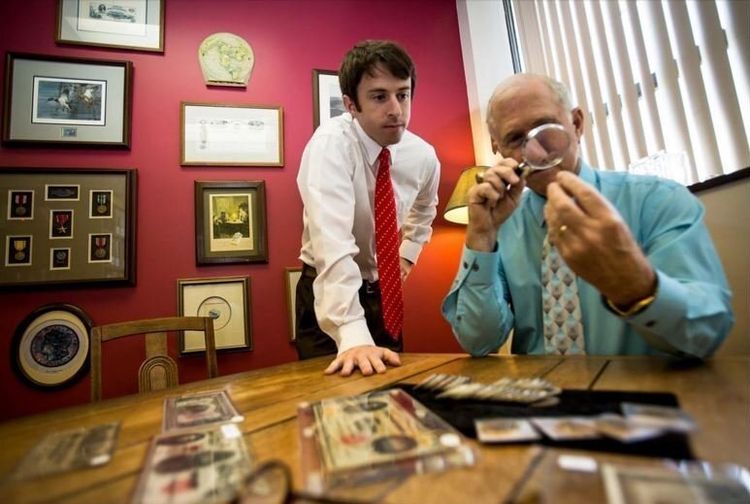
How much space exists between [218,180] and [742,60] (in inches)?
91.1

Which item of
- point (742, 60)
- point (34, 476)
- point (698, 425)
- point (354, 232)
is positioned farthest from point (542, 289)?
point (742, 60)

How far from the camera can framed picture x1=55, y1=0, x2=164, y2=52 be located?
2.04m

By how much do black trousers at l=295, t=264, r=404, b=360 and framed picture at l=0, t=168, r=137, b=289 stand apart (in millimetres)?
1023

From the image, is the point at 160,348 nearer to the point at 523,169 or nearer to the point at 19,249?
the point at 19,249

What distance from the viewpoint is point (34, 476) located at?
396 mm

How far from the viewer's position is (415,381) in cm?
70

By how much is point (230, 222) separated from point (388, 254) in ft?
3.49

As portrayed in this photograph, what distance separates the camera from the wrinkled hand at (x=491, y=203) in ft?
2.91

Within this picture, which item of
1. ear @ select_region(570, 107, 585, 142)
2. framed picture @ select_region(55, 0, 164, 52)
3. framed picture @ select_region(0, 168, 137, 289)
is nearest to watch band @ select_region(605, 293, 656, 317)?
ear @ select_region(570, 107, 585, 142)

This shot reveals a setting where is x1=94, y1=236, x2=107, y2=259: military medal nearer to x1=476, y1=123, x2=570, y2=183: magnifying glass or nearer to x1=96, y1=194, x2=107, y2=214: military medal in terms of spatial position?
x1=96, y1=194, x2=107, y2=214: military medal

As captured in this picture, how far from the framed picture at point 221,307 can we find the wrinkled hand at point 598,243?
1.71m

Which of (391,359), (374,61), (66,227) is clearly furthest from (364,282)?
(66,227)

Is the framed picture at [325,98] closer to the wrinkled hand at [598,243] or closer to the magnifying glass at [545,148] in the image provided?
the magnifying glass at [545,148]

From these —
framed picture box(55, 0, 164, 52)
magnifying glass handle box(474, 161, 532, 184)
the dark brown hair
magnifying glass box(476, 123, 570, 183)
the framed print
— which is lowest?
magnifying glass handle box(474, 161, 532, 184)
